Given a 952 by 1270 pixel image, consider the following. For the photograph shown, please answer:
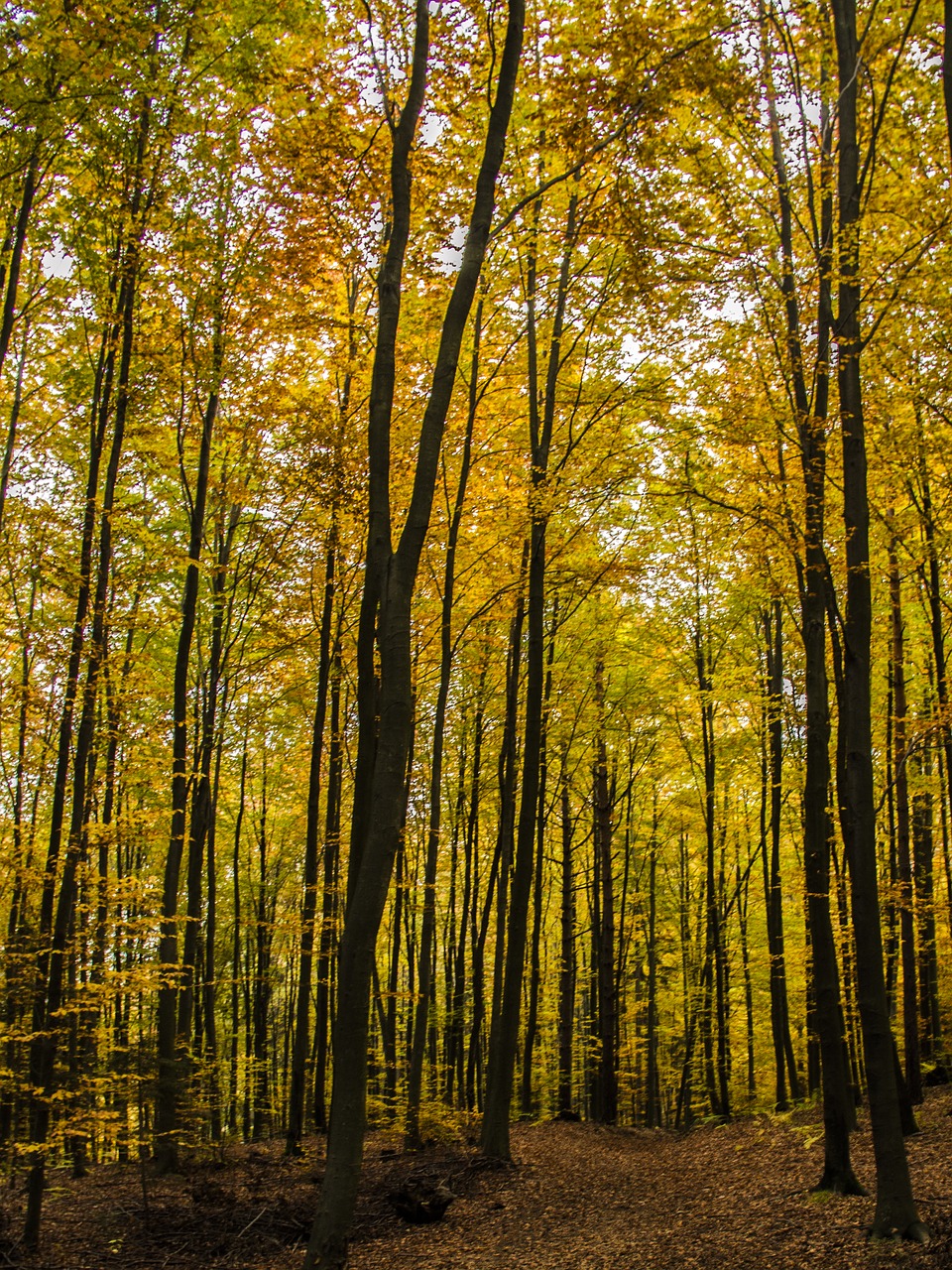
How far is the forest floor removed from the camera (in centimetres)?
695

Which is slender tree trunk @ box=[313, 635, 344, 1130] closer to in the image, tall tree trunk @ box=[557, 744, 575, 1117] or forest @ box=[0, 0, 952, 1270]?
forest @ box=[0, 0, 952, 1270]

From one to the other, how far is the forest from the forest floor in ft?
1.56

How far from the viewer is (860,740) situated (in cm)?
696

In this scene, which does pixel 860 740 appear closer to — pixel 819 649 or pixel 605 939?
pixel 819 649

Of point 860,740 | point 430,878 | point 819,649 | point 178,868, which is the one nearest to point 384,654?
point 860,740

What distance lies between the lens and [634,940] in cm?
2644

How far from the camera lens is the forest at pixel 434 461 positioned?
728 cm

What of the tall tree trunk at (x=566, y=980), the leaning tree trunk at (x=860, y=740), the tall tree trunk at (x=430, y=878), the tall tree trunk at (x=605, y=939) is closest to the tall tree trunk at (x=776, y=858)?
the tall tree trunk at (x=605, y=939)

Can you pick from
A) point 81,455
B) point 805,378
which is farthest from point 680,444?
point 81,455

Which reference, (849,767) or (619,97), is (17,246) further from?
(849,767)

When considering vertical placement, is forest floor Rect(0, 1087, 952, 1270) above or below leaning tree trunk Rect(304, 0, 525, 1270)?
below

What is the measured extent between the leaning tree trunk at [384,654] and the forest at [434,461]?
3 cm

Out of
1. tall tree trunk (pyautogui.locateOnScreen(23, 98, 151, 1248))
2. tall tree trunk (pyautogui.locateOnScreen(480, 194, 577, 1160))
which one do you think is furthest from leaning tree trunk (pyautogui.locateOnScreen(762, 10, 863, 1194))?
tall tree trunk (pyautogui.locateOnScreen(23, 98, 151, 1248))

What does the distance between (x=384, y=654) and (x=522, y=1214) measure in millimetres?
6412
